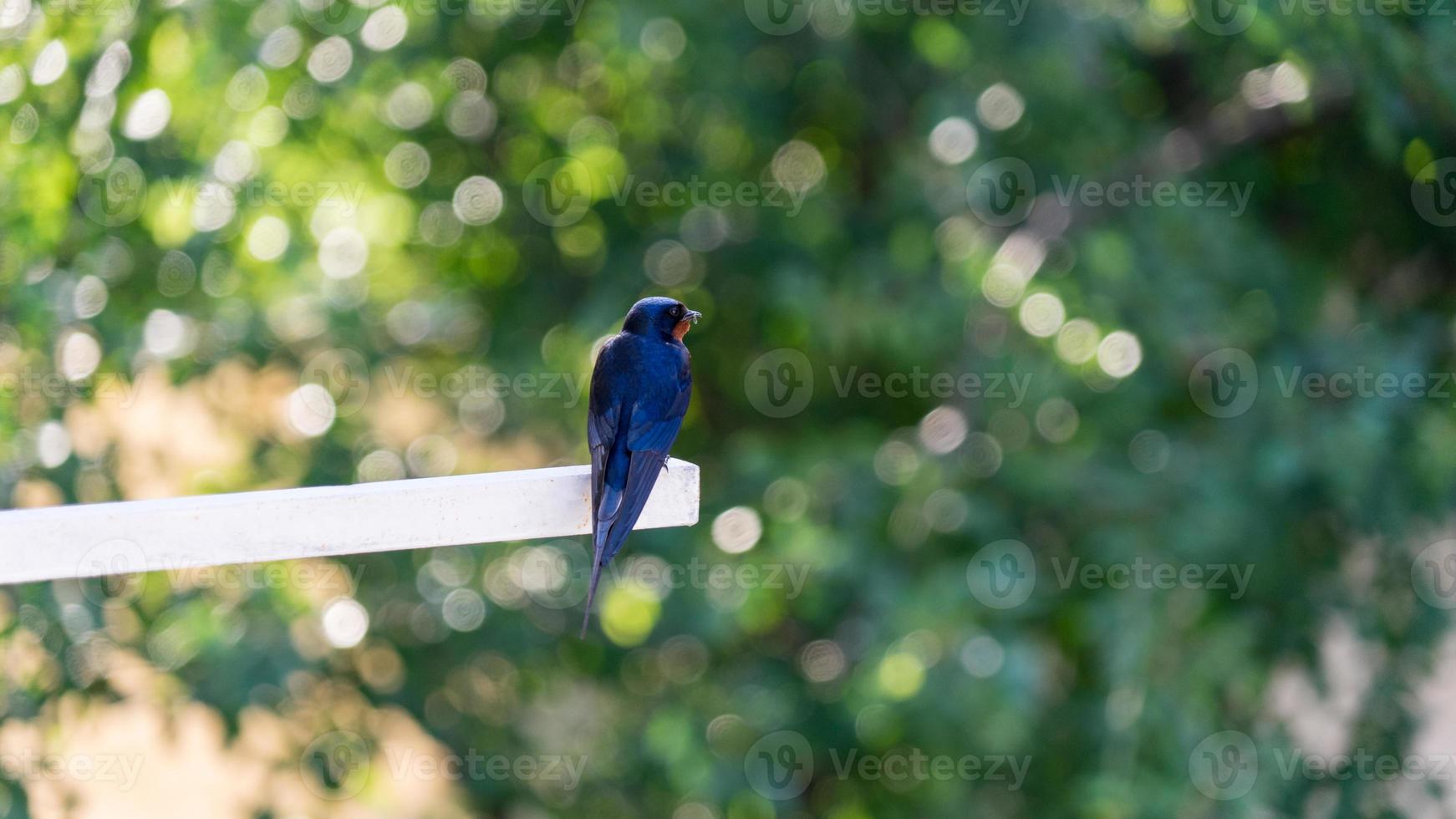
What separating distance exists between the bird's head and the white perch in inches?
35.0

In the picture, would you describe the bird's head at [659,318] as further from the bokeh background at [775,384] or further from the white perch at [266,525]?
the bokeh background at [775,384]

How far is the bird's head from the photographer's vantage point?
2857mm

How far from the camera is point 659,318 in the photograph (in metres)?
2.88

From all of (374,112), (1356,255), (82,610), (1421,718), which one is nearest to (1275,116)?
(1356,255)

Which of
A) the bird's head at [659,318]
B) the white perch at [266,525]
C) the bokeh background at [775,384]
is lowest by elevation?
the bokeh background at [775,384]

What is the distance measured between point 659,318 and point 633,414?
1.18 ft

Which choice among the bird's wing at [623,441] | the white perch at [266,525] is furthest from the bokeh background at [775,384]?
the white perch at [266,525]

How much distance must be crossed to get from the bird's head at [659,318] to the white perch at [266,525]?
2.92ft

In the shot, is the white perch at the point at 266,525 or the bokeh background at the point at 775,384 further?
the bokeh background at the point at 775,384

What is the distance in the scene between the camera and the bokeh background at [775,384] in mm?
3791

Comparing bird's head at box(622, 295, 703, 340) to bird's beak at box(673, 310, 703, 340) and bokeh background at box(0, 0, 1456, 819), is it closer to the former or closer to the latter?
bird's beak at box(673, 310, 703, 340)

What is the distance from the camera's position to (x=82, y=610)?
361 centimetres

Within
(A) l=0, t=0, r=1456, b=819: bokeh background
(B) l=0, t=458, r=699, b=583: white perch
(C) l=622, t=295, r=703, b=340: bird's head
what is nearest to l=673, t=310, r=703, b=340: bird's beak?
(C) l=622, t=295, r=703, b=340: bird's head

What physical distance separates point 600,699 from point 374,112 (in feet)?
7.32
